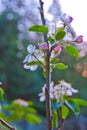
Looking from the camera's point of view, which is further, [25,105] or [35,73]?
[35,73]

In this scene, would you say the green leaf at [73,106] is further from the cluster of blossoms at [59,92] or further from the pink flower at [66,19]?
the pink flower at [66,19]

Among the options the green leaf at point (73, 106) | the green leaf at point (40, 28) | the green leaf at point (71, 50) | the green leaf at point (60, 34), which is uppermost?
the green leaf at point (40, 28)

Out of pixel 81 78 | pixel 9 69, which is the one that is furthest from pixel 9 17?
pixel 81 78

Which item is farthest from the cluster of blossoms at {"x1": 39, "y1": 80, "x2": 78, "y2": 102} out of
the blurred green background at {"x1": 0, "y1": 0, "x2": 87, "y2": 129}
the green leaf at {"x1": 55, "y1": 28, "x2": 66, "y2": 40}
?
the blurred green background at {"x1": 0, "y1": 0, "x2": 87, "y2": 129}

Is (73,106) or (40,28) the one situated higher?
(40,28)

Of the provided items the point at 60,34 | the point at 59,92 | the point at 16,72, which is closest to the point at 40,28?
the point at 60,34

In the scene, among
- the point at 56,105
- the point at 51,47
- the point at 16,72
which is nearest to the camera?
the point at 51,47

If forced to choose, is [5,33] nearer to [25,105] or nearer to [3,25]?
[3,25]

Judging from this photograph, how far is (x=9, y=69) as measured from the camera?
3.99 meters

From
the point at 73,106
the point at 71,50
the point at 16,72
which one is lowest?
the point at 16,72

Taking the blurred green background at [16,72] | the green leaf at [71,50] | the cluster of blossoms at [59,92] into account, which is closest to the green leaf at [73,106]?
the cluster of blossoms at [59,92]

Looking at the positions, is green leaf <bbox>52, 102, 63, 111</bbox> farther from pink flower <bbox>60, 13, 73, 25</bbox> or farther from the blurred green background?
the blurred green background

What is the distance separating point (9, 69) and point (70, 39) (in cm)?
332

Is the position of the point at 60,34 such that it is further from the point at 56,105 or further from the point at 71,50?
the point at 56,105
